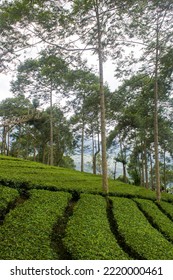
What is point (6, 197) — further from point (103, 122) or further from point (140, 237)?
point (103, 122)

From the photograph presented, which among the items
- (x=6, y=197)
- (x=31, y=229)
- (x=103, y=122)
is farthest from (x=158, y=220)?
(x=6, y=197)

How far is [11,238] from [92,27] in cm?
1093

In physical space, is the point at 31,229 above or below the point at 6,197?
below

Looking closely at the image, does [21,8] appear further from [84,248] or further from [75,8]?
[84,248]

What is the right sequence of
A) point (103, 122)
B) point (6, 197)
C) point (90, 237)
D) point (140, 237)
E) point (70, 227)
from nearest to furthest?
point (90, 237)
point (70, 227)
point (140, 237)
point (6, 197)
point (103, 122)

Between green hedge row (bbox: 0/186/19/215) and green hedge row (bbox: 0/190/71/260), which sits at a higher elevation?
green hedge row (bbox: 0/186/19/215)

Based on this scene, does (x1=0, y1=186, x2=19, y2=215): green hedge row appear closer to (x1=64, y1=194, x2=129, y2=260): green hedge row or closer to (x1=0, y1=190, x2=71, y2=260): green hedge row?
(x1=0, y1=190, x2=71, y2=260): green hedge row

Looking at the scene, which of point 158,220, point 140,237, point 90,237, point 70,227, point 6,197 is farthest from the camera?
point 158,220

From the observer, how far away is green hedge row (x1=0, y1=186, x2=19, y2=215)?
24.9ft

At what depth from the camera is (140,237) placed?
23.3 ft

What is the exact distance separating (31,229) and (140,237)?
322 centimetres

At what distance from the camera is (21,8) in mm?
11188

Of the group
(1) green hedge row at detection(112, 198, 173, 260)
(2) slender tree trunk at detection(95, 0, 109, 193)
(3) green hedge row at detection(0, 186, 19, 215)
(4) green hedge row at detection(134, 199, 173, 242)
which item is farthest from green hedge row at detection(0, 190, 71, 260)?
(4) green hedge row at detection(134, 199, 173, 242)

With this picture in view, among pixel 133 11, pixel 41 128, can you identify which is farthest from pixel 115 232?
pixel 41 128
